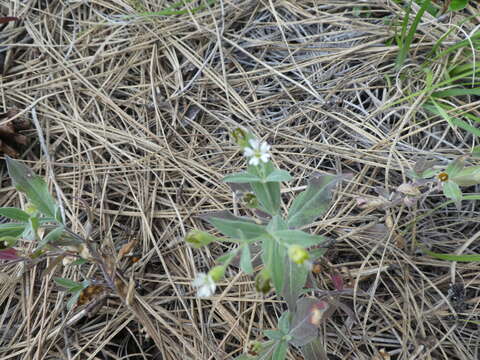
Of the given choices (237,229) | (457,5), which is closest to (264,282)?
(237,229)

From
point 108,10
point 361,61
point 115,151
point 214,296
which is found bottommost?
point 214,296

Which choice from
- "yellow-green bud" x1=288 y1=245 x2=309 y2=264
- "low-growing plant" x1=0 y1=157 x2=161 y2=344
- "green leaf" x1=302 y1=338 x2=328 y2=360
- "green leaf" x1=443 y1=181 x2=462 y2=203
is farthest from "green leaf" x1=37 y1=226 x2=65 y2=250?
"green leaf" x1=443 y1=181 x2=462 y2=203

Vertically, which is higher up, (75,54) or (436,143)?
(75,54)

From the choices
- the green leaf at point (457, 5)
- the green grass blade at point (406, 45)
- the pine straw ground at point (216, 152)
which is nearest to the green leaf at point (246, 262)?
the pine straw ground at point (216, 152)

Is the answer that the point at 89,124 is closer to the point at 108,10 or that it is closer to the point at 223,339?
the point at 108,10

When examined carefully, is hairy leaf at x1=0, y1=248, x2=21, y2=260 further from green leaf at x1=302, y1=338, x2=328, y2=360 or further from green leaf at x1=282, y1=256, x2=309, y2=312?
green leaf at x1=302, y1=338, x2=328, y2=360

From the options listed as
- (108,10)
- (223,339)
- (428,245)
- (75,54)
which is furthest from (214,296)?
(108,10)
